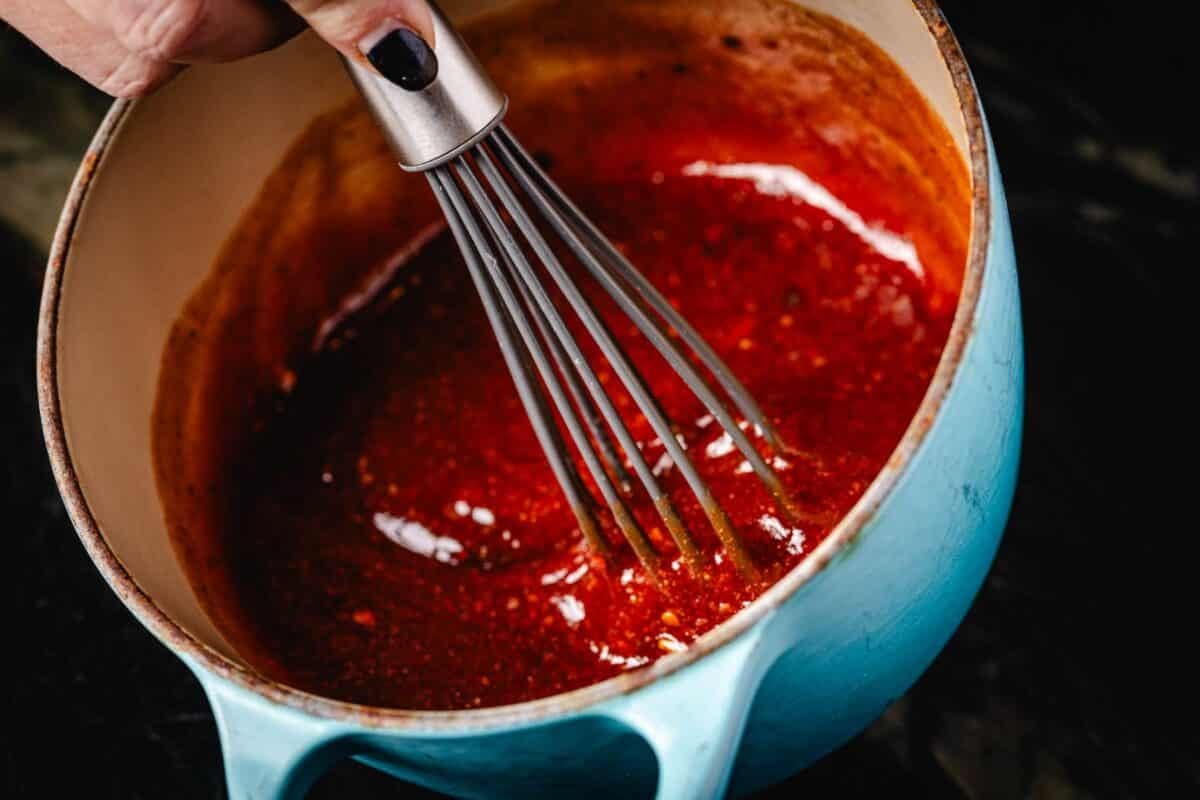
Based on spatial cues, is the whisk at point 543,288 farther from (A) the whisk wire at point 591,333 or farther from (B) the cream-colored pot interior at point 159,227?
(B) the cream-colored pot interior at point 159,227

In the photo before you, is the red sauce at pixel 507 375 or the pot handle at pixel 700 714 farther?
the red sauce at pixel 507 375

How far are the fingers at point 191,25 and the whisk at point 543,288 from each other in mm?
28

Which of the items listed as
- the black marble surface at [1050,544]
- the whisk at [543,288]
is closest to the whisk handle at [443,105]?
the whisk at [543,288]

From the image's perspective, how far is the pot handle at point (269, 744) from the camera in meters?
0.38

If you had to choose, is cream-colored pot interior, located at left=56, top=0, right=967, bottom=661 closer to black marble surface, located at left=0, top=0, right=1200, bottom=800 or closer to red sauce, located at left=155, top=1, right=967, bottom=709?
red sauce, located at left=155, top=1, right=967, bottom=709

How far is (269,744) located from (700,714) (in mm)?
122

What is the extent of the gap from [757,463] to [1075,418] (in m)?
0.17

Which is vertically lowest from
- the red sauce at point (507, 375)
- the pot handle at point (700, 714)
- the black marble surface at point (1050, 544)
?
the black marble surface at point (1050, 544)

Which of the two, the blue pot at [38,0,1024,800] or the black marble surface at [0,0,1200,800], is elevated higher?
the blue pot at [38,0,1024,800]

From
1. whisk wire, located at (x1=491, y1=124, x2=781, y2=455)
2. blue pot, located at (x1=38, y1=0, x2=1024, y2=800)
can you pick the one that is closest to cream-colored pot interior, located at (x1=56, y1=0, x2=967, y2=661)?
blue pot, located at (x1=38, y1=0, x2=1024, y2=800)

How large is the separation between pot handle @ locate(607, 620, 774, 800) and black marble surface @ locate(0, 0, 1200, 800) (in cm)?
21

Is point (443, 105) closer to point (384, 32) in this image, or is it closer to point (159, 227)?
point (384, 32)

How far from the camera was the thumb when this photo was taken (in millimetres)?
378

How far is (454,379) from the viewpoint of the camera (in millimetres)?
616
